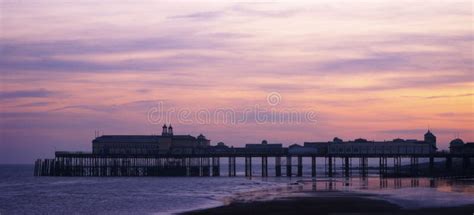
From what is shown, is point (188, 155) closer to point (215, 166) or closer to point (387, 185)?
point (215, 166)

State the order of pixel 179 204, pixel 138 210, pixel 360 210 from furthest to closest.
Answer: pixel 179 204 < pixel 138 210 < pixel 360 210

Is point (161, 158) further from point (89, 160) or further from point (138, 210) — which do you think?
point (138, 210)

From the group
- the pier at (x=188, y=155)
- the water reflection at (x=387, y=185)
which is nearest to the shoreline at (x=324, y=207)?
the water reflection at (x=387, y=185)

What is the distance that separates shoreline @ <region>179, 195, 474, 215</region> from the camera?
3694cm

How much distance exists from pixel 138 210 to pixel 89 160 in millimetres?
61396

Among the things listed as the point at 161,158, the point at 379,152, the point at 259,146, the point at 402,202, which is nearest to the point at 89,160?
the point at 161,158

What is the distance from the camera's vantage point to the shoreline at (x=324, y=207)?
36938 mm

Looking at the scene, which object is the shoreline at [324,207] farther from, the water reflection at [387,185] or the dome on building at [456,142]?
the dome on building at [456,142]

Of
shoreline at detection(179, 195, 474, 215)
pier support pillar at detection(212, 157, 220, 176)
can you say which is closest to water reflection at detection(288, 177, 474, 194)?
shoreline at detection(179, 195, 474, 215)

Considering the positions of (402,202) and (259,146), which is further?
(259,146)

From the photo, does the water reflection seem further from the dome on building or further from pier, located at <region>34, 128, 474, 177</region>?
the dome on building

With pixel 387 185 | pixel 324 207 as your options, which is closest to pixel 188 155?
pixel 387 185

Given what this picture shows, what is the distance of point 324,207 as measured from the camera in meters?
40.1

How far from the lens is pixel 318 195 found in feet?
165
